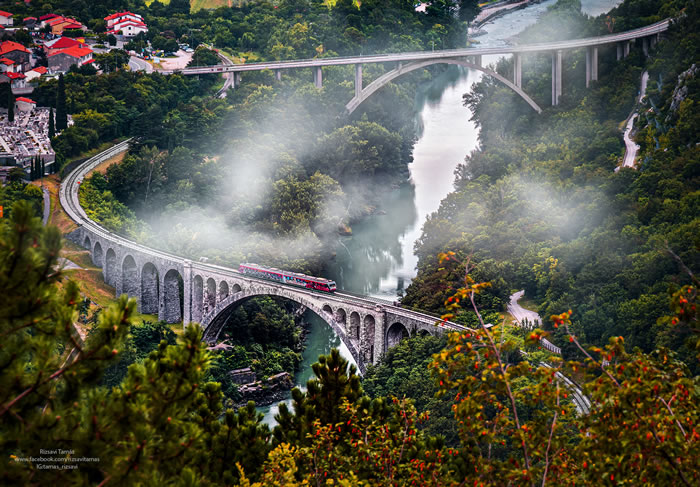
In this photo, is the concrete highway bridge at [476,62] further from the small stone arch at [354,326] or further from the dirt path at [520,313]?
the small stone arch at [354,326]

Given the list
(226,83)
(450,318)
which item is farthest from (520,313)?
(226,83)

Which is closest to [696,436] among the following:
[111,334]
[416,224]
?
[111,334]

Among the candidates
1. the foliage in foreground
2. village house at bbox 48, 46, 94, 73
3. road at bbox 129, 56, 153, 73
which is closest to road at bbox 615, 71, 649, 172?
road at bbox 129, 56, 153, 73

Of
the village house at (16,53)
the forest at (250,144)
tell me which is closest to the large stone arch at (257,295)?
the forest at (250,144)

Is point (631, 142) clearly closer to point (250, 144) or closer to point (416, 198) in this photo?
point (416, 198)

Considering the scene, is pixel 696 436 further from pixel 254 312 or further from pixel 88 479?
pixel 254 312

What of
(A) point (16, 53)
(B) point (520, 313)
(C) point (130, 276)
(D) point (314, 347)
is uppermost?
(A) point (16, 53)
